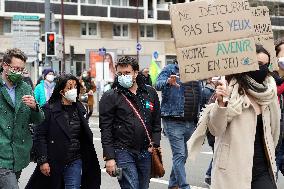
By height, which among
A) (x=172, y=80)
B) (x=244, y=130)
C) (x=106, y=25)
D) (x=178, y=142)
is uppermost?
(x=106, y=25)

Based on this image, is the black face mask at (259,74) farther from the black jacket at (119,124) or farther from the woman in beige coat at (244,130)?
the black jacket at (119,124)

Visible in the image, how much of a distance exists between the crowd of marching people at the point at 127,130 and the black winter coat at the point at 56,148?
0.4 inches

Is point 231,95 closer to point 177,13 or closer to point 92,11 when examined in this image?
point 177,13

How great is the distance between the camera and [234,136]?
4891 mm

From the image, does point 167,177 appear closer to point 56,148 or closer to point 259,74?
point 56,148

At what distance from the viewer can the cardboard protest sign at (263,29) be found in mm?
5555

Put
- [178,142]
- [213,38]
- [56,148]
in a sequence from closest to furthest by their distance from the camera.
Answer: [213,38] < [56,148] < [178,142]

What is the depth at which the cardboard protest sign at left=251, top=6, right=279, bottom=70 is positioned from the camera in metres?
5.55

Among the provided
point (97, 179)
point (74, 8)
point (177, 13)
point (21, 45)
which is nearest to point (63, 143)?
point (97, 179)

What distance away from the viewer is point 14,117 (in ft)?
19.1

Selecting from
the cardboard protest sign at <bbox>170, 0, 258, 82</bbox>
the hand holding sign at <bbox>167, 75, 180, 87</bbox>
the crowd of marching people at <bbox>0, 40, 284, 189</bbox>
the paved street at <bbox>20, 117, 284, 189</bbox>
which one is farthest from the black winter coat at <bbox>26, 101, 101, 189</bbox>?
the paved street at <bbox>20, 117, 284, 189</bbox>

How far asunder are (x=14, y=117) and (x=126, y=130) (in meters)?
1.08

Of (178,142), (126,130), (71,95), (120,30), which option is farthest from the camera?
(120,30)

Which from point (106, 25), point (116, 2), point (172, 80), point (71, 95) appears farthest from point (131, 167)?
point (116, 2)
